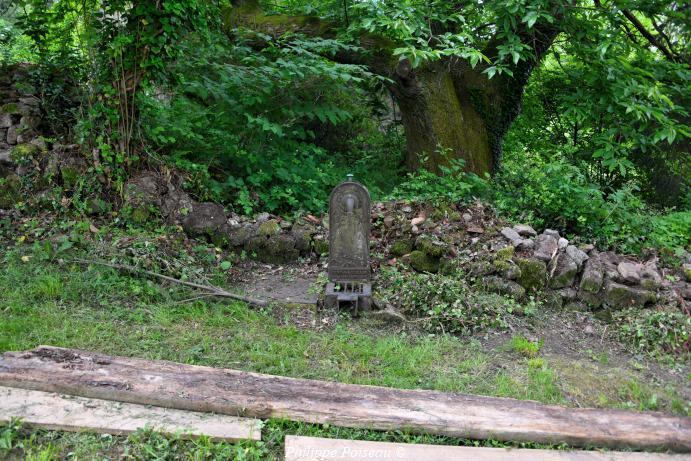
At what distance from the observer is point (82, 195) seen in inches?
257

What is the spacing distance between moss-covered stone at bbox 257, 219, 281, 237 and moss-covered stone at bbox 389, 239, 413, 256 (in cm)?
144

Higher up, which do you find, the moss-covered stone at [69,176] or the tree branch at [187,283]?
the moss-covered stone at [69,176]

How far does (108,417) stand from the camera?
10.4ft

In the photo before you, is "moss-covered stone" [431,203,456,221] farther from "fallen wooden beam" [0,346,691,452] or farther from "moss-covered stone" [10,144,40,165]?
"moss-covered stone" [10,144,40,165]

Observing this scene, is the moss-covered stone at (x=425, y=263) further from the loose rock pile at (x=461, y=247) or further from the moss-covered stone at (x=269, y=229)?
the moss-covered stone at (x=269, y=229)

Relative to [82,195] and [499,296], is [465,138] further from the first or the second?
[82,195]

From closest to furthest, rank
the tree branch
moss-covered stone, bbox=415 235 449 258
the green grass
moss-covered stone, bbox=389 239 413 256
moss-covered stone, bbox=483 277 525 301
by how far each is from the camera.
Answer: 1. the green grass
2. the tree branch
3. moss-covered stone, bbox=483 277 525 301
4. moss-covered stone, bbox=415 235 449 258
5. moss-covered stone, bbox=389 239 413 256

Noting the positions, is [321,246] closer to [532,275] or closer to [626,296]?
[532,275]

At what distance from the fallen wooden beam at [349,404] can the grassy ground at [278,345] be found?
104 millimetres

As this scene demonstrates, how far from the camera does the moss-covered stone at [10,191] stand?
257 inches

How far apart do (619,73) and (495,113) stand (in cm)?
269

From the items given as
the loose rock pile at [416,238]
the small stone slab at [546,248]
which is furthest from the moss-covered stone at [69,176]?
the small stone slab at [546,248]

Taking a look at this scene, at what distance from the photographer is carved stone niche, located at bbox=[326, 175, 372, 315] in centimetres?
562

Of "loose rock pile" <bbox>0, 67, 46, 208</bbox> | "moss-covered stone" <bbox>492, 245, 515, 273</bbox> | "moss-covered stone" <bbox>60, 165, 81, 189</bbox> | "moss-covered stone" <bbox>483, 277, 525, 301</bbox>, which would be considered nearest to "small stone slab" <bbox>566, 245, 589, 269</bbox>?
"moss-covered stone" <bbox>492, 245, 515, 273</bbox>
